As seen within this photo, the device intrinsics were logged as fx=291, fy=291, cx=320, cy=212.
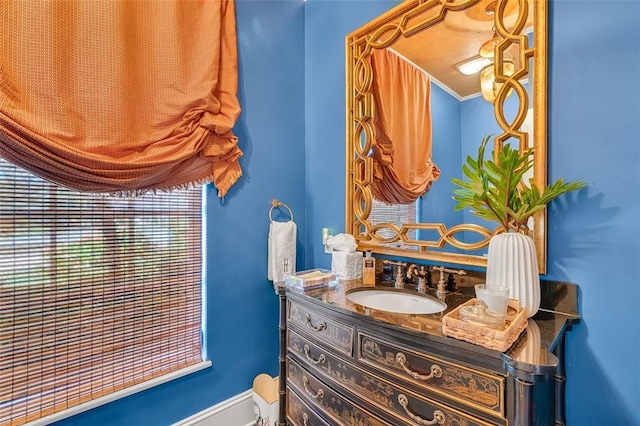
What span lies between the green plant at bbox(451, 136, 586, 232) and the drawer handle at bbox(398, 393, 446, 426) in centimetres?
63

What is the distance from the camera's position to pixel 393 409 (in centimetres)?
94

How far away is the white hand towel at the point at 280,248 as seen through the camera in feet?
5.63

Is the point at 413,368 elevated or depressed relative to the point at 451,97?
depressed

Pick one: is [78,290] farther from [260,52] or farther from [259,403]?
[260,52]

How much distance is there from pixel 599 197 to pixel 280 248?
1.41 meters

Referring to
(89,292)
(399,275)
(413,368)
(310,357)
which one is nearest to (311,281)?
(310,357)

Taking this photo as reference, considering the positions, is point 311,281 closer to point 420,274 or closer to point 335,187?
point 420,274

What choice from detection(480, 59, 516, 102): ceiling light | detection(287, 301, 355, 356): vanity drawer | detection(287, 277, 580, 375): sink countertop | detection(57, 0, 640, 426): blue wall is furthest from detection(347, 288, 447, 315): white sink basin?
detection(480, 59, 516, 102): ceiling light

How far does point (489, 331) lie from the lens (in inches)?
29.4

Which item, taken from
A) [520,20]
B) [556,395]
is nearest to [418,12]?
[520,20]

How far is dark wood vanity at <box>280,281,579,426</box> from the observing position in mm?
724

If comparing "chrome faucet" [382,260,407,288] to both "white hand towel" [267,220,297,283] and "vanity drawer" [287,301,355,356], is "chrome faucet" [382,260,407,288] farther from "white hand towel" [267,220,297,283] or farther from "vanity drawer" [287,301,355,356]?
"white hand towel" [267,220,297,283]

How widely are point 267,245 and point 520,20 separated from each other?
157 centimetres

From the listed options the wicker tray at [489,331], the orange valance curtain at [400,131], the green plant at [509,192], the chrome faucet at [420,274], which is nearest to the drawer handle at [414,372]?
the wicker tray at [489,331]
